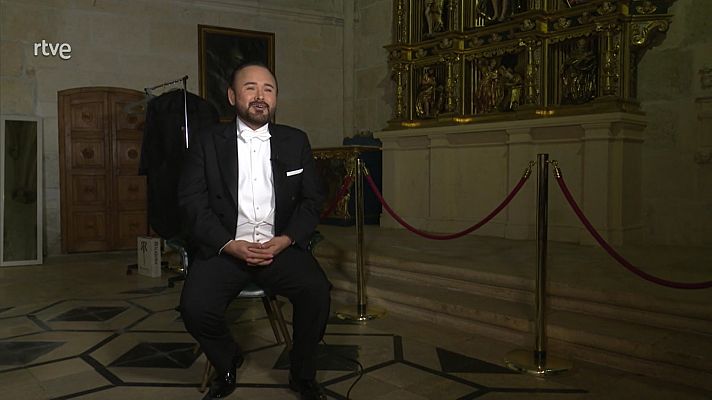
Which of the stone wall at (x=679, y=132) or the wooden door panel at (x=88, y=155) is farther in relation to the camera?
the wooden door panel at (x=88, y=155)

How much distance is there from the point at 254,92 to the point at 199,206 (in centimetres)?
60

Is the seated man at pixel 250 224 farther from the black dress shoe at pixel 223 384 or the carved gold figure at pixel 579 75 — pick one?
the carved gold figure at pixel 579 75

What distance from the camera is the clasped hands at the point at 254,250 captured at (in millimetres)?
2799

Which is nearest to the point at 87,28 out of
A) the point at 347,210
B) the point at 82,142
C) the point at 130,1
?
the point at 130,1

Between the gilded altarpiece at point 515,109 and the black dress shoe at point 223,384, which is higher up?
the gilded altarpiece at point 515,109

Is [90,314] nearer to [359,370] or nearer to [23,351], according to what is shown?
[23,351]

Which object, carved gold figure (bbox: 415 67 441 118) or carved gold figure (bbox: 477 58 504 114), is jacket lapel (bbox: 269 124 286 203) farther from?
carved gold figure (bbox: 415 67 441 118)

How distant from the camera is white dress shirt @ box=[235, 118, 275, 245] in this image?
298cm

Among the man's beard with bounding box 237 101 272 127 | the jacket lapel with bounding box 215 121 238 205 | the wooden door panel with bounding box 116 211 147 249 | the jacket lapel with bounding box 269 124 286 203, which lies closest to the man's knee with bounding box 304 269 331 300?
the jacket lapel with bounding box 269 124 286 203

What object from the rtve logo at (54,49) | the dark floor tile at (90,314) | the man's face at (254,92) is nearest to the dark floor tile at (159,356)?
the dark floor tile at (90,314)

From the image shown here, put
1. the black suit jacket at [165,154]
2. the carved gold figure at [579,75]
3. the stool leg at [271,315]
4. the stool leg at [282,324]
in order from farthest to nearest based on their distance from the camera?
the carved gold figure at [579,75] → the black suit jacket at [165,154] → the stool leg at [271,315] → the stool leg at [282,324]

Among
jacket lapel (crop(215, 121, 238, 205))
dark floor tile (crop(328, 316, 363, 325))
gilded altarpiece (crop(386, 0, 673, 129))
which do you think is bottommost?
dark floor tile (crop(328, 316, 363, 325))

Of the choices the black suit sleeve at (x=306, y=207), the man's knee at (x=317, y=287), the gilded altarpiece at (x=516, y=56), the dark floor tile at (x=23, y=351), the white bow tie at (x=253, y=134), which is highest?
the gilded altarpiece at (x=516, y=56)

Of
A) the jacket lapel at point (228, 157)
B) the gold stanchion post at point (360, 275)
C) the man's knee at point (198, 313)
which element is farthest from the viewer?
the gold stanchion post at point (360, 275)
